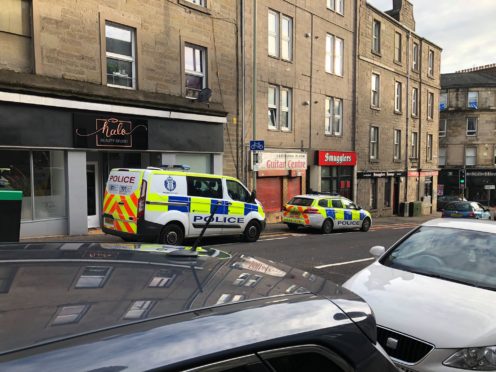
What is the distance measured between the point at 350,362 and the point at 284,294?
347 millimetres

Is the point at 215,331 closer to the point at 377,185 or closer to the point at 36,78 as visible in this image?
the point at 36,78

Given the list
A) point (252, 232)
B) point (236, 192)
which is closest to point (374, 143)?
point (252, 232)

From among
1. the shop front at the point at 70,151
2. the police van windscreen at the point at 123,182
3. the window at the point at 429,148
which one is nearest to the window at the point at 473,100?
the window at the point at 429,148

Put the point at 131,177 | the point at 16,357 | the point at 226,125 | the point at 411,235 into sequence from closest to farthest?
the point at 16,357
the point at 411,235
the point at 131,177
the point at 226,125

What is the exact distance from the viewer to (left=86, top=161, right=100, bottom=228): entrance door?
14594mm

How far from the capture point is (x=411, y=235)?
16.4 ft

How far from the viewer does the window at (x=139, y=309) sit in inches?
54.6

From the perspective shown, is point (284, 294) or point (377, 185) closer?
point (284, 294)

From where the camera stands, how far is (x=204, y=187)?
1172 cm

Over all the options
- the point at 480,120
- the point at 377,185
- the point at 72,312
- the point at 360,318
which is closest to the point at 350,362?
the point at 360,318

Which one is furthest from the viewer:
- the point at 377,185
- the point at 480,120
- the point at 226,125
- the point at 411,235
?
the point at 480,120

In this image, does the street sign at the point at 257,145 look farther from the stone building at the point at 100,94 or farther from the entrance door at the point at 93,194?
the entrance door at the point at 93,194

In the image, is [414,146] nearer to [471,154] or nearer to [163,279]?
[471,154]

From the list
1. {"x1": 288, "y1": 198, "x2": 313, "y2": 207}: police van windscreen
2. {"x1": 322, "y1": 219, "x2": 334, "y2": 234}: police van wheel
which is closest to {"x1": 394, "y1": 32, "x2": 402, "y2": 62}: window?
{"x1": 288, "y1": 198, "x2": 313, "y2": 207}: police van windscreen
